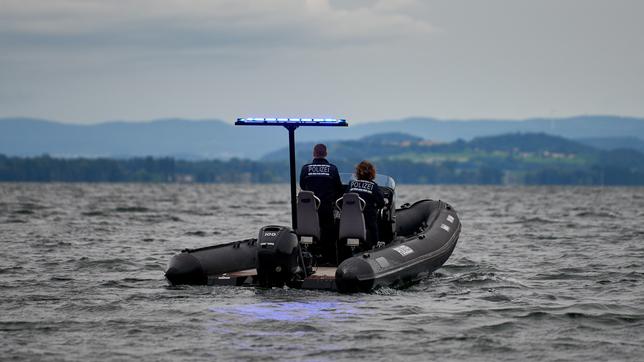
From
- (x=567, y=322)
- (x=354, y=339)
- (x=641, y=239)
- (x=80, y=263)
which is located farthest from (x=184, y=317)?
(x=641, y=239)

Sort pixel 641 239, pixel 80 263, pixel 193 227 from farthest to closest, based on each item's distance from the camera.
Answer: pixel 193 227
pixel 641 239
pixel 80 263

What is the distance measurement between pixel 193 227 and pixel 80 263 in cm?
1618

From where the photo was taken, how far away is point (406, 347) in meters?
12.3

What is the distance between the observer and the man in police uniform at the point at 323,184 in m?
17.5

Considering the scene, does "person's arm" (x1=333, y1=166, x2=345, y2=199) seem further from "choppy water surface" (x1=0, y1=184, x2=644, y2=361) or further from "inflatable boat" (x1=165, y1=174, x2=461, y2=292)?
"choppy water surface" (x1=0, y1=184, x2=644, y2=361)

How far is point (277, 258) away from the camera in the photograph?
1559cm

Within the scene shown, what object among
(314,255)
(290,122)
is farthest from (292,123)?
(314,255)

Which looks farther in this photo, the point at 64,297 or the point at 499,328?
the point at 64,297

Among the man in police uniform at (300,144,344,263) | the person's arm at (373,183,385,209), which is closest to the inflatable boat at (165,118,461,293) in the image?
the man in police uniform at (300,144,344,263)

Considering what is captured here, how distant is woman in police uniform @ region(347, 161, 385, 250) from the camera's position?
17469mm

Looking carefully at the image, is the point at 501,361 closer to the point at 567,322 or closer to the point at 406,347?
the point at 406,347

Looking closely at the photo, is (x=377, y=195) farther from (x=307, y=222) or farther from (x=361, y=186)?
(x=307, y=222)

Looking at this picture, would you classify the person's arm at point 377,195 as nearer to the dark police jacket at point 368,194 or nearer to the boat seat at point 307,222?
the dark police jacket at point 368,194

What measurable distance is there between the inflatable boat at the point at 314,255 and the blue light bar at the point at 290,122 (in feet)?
0.05
